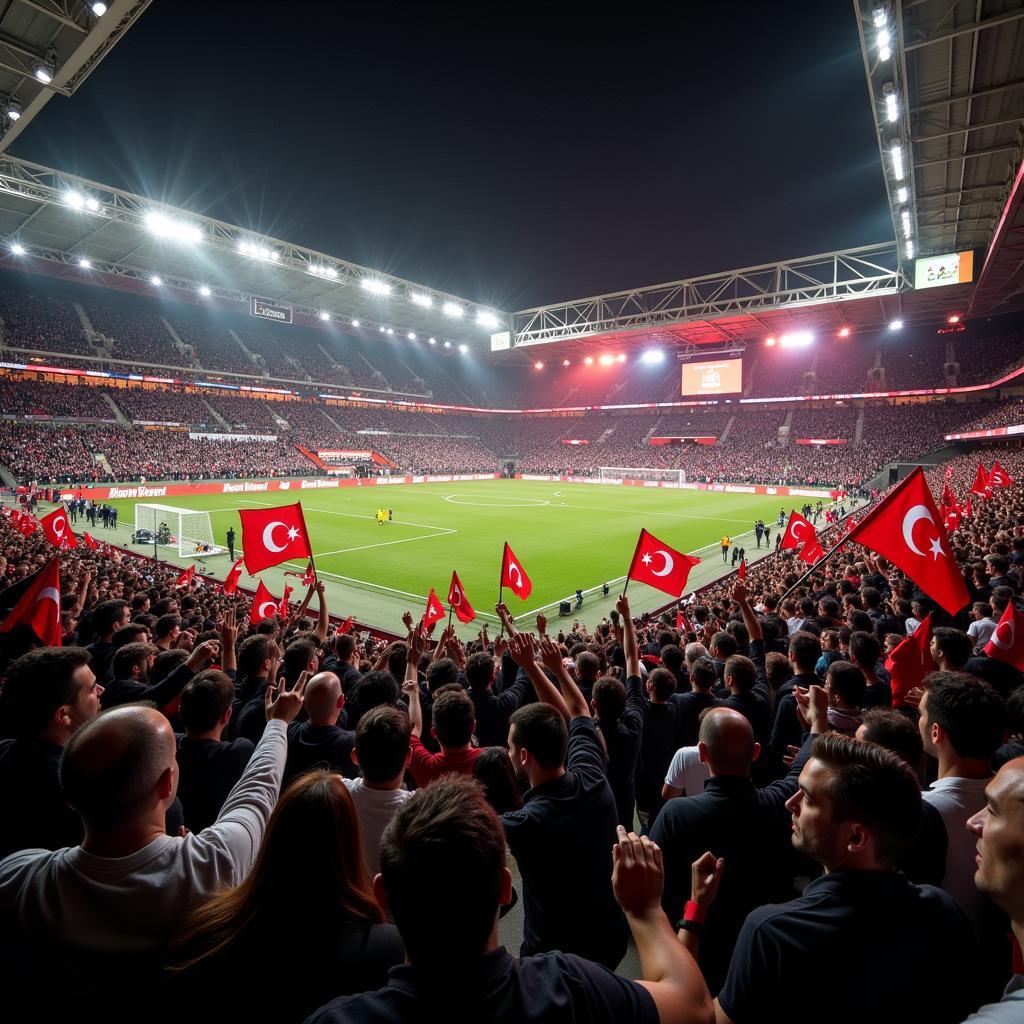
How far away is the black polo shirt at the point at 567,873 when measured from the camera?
95.8 inches

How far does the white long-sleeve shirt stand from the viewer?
1701 mm

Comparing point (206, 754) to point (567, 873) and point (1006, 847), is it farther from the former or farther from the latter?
point (1006, 847)

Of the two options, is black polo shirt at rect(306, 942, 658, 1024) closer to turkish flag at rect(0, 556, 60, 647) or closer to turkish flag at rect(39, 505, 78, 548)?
turkish flag at rect(0, 556, 60, 647)

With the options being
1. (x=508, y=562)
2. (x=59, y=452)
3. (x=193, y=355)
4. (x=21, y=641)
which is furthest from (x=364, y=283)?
(x=21, y=641)

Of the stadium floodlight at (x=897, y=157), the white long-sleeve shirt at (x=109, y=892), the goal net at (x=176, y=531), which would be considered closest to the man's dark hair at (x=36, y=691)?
the white long-sleeve shirt at (x=109, y=892)

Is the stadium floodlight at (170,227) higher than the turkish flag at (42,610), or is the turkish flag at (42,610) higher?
the stadium floodlight at (170,227)

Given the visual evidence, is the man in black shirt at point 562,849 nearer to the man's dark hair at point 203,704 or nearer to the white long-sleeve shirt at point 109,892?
the white long-sleeve shirt at point 109,892

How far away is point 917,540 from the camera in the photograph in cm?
616

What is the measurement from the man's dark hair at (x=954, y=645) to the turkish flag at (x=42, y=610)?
8989 millimetres

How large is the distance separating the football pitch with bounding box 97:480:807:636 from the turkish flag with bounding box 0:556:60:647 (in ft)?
32.6

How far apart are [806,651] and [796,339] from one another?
7087 cm

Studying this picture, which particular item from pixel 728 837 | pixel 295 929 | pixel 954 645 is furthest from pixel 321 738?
pixel 954 645

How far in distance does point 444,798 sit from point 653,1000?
0.78 meters

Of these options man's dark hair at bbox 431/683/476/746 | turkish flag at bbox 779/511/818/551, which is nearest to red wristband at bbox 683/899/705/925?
man's dark hair at bbox 431/683/476/746
